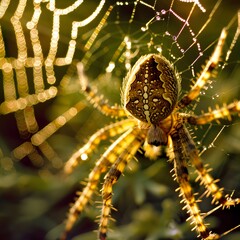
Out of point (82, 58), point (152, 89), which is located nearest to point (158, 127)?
point (152, 89)

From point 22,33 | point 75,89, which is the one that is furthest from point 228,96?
point 22,33

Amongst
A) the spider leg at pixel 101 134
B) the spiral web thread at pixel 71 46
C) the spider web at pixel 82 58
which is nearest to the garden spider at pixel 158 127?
the spider leg at pixel 101 134

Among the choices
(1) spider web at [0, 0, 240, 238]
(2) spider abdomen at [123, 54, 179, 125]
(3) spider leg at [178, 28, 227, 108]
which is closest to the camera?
(3) spider leg at [178, 28, 227, 108]

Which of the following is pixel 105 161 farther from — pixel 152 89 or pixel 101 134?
pixel 152 89

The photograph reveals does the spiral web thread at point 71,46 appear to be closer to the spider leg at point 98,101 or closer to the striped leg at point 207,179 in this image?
the spider leg at point 98,101

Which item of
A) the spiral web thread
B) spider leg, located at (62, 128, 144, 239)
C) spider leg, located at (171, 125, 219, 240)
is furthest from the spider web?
spider leg, located at (62, 128, 144, 239)

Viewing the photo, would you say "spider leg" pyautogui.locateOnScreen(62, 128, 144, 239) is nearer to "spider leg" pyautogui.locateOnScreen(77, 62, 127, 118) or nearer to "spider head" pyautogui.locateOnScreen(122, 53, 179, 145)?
"spider leg" pyautogui.locateOnScreen(77, 62, 127, 118)
